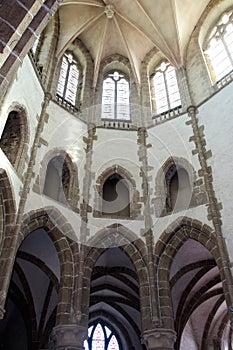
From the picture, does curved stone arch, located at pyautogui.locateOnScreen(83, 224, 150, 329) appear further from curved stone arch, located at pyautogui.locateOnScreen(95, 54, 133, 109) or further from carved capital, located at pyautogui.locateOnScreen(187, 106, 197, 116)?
curved stone arch, located at pyautogui.locateOnScreen(95, 54, 133, 109)

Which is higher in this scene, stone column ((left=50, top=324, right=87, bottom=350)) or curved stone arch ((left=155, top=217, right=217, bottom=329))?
curved stone arch ((left=155, top=217, right=217, bottom=329))

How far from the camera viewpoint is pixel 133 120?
46.4 feet

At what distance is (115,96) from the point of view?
15.4 metres

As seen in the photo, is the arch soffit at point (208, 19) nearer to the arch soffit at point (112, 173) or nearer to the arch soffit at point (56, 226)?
the arch soffit at point (112, 173)

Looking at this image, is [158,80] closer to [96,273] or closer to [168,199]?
[168,199]

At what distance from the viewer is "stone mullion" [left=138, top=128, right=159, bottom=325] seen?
9427 millimetres

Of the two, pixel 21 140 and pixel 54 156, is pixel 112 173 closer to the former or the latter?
pixel 54 156

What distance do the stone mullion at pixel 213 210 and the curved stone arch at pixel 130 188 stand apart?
2.27 m

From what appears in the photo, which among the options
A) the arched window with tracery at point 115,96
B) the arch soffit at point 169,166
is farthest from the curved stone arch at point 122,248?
the arched window with tracery at point 115,96

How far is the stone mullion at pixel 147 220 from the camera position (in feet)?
30.9

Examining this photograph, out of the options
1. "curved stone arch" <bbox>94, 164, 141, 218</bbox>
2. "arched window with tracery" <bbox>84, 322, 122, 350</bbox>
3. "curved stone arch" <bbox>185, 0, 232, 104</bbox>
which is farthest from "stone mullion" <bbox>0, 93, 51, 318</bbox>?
"arched window with tracery" <bbox>84, 322, 122, 350</bbox>

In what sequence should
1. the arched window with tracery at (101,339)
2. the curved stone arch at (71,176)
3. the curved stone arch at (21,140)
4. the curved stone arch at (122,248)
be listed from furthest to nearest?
the arched window with tracery at (101,339) → the curved stone arch at (71,176) → the curved stone arch at (122,248) → the curved stone arch at (21,140)

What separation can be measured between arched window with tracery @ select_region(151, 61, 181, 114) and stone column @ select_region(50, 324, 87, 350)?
8579 millimetres

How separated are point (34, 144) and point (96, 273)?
5039mm
